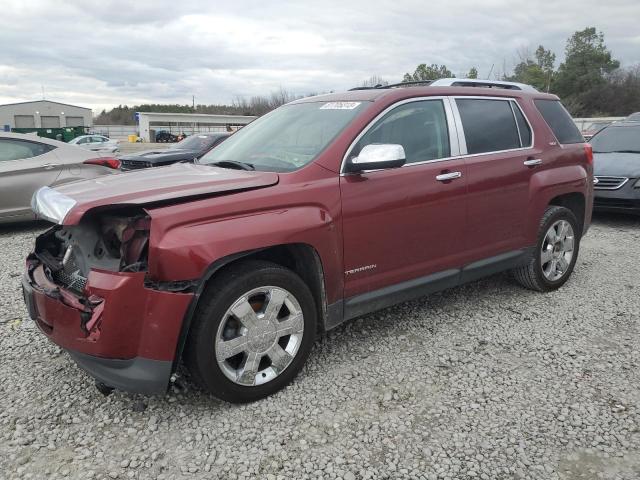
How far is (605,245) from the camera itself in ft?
21.4

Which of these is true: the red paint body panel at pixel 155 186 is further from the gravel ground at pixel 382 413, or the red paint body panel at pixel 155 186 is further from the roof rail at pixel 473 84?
the roof rail at pixel 473 84

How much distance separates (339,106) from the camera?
3574mm

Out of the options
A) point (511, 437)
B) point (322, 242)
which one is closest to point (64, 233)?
point (322, 242)

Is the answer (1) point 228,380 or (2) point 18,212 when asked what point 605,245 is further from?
(2) point 18,212

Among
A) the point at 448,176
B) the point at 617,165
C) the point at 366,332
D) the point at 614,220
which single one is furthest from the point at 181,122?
the point at 448,176

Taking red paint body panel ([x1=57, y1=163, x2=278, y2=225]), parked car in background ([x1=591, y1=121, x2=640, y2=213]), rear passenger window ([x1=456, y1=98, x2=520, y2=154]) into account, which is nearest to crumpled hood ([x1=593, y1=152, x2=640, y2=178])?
parked car in background ([x1=591, y1=121, x2=640, y2=213])

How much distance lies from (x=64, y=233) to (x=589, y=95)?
6526 cm

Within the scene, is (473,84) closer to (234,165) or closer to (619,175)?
(234,165)

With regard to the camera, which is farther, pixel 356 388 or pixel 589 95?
pixel 589 95

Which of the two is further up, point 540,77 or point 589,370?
point 540,77

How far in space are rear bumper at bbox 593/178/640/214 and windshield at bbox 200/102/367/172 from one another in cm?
583

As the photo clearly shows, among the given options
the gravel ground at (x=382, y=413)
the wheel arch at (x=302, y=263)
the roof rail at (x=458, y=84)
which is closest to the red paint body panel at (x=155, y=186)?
the wheel arch at (x=302, y=263)

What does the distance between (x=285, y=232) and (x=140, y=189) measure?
2.70 ft

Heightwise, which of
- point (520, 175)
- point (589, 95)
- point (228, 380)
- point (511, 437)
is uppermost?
point (589, 95)
